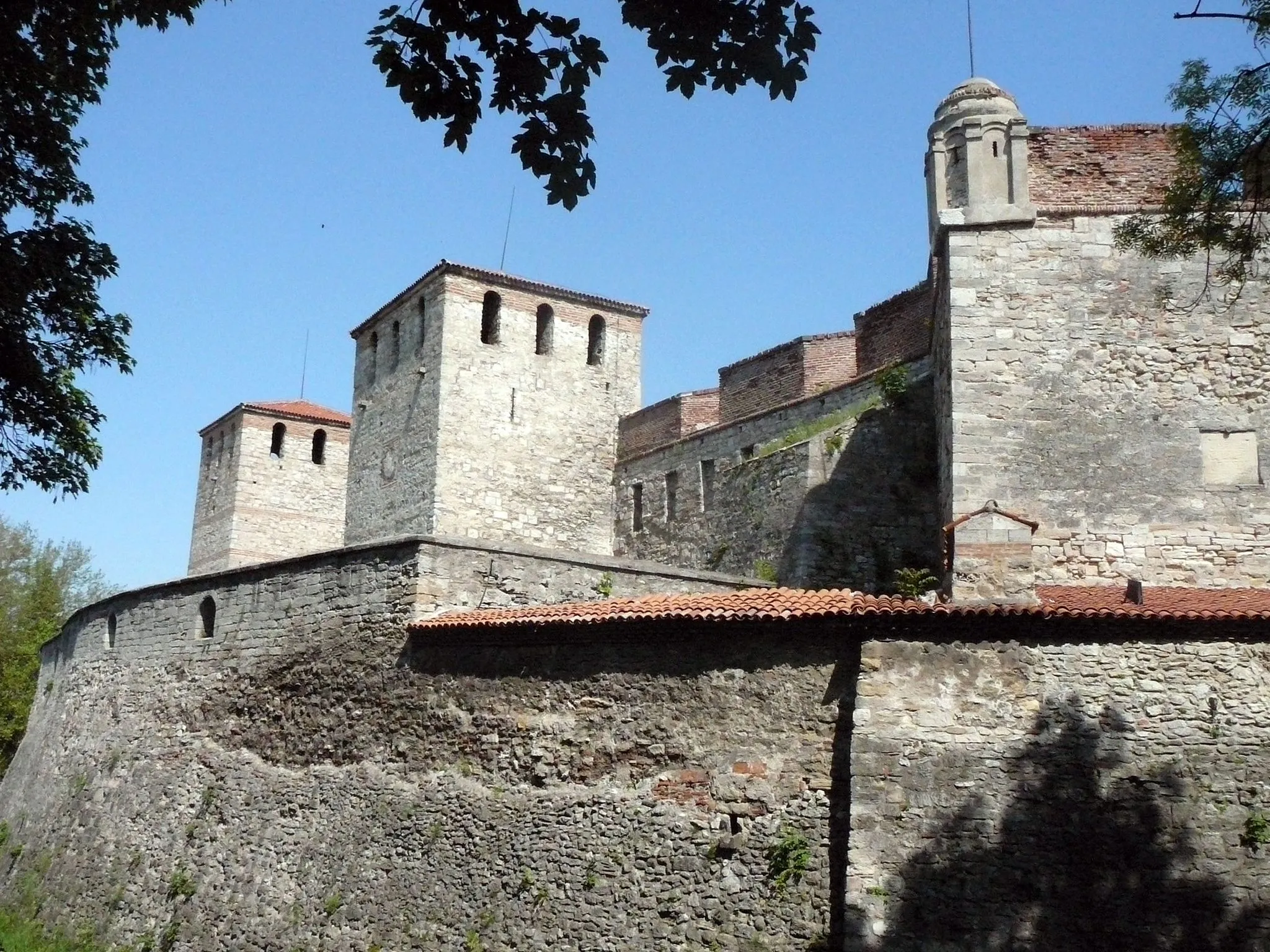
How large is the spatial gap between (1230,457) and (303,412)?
1135 inches

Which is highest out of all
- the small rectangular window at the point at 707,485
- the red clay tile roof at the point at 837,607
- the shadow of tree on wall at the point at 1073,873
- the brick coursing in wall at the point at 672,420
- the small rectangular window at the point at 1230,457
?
the brick coursing in wall at the point at 672,420

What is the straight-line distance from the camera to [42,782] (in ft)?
68.1

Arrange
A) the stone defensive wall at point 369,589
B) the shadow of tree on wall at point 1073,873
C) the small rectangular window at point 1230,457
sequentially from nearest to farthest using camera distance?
the shadow of tree on wall at point 1073,873 → the stone defensive wall at point 369,589 → the small rectangular window at point 1230,457

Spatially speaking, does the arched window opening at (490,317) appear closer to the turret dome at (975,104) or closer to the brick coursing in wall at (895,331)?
the brick coursing in wall at (895,331)

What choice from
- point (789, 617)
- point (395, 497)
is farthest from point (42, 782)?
point (789, 617)

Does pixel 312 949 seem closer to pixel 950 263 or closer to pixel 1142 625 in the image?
pixel 1142 625

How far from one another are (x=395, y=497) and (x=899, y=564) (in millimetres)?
12228

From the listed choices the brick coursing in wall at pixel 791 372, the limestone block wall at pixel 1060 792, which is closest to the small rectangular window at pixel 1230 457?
the limestone block wall at pixel 1060 792

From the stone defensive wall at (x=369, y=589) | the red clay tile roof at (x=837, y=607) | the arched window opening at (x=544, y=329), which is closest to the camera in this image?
the red clay tile roof at (x=837, y=607)

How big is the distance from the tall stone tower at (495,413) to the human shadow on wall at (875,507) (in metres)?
8.09

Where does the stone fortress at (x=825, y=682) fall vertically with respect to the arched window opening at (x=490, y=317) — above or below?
below

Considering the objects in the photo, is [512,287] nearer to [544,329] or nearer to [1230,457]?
[544,329]

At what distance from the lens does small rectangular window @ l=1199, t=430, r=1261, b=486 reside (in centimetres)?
1427

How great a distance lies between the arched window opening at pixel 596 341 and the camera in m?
29.2
